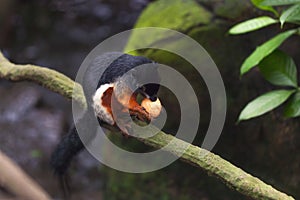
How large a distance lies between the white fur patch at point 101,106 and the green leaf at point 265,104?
507mm

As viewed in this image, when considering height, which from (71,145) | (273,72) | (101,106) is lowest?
(71,145)

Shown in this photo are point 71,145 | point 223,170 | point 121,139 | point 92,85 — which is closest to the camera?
point 223,170

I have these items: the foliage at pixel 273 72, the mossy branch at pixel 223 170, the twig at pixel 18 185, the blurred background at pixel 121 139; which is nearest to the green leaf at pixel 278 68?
the foliage at pixel 273 72

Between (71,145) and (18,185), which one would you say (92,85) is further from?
(18,185)

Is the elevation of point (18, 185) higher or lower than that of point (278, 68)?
higher

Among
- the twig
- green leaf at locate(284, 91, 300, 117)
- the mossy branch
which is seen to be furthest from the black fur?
green leaf at locate(284, 91, 300, 117)

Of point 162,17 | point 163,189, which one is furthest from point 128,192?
point 162,17

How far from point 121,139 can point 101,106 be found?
0.83 metres

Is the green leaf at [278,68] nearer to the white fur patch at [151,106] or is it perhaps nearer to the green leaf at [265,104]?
the green leaf at [265,104]

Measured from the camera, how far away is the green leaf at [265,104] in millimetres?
1452

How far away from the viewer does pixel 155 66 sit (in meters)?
1.07

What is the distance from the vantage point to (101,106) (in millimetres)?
1092

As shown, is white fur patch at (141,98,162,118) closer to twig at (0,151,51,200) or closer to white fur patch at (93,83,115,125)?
white fur patch at (93,83,115,125)

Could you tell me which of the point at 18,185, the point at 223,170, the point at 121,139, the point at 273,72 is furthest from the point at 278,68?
the point at 18,185
